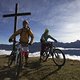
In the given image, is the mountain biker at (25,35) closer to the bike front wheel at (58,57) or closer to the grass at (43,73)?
the grass at (43,73)

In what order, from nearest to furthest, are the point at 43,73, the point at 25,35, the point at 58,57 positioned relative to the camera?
the point at 25,35 < the point at 43,73 < the point at 58,57

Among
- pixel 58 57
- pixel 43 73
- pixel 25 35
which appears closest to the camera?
pixel 25 35

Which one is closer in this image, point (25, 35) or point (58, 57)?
point (25, 35)

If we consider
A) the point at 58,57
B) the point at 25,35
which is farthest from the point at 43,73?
the point at 25,35

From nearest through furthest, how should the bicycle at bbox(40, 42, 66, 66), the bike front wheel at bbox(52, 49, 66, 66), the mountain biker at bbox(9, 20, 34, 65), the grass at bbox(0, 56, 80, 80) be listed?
the grass at bbox(0, 56, 80, 80)
the mountain biker at bbox(9, 20, 34, 65)
the bicycle at bbox(40, 42, 66, 66)
the bike front wheel at bbox(52, 49, 66, 66)

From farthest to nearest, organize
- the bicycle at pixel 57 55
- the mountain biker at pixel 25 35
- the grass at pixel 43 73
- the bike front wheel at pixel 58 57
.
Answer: the bike front wheel at pixel 58 57 < the bicycle at pixel 57 55 < the mountain biker at pixel 25 35 < the grass at pixel 43 73

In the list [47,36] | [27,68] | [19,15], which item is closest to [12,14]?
[19,15]

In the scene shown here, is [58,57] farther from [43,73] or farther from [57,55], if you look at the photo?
[43,73]

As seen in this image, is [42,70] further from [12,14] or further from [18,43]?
[12,14]

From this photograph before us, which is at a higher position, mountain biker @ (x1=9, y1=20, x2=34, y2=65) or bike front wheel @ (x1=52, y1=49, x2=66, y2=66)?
mountain biker @ (x1=9, y1=20, x2=34, y2=65)

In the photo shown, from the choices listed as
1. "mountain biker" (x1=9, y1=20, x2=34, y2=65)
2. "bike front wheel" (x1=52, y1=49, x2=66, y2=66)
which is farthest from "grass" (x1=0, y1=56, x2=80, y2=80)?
"mountain biker" (x1=9, y1=20, x2=34, y2=65)

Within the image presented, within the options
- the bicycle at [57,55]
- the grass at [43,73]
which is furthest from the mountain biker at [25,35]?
the bicycle at [57,55]

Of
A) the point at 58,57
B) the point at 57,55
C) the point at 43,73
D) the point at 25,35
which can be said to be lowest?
the point at 43,73

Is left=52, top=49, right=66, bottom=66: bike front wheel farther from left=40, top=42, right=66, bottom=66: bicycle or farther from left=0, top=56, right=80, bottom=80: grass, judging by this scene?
left=0, top=56, right=80, bottom=80: grass
